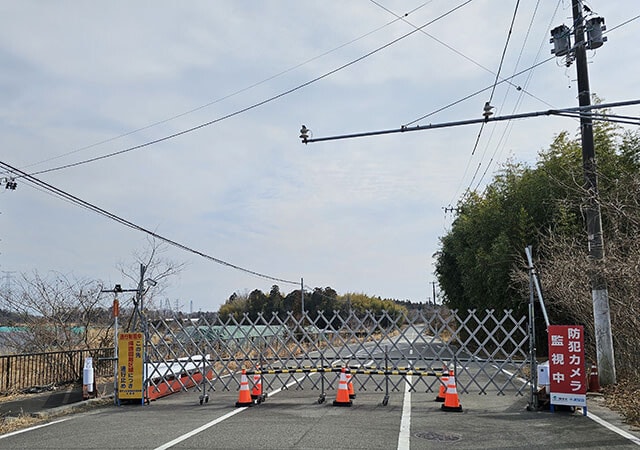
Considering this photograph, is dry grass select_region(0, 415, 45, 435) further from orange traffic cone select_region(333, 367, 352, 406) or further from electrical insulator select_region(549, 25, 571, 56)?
Answer: electrical insulator select_region(549, 25, 571, 56)

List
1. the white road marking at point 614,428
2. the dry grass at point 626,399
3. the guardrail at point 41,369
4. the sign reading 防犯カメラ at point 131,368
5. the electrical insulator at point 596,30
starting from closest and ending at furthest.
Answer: the white road marking at point 614,428 < the dry grass at point 626,399 < the sign reading 防犯カメラ at point 131,368 < the electrical insulator at point 596,30 < the guardrail at point 41,369

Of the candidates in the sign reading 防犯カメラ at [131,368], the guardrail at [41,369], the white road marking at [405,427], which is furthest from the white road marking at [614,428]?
the guardrail at [41,369]

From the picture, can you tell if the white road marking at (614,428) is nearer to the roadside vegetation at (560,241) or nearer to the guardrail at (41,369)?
the roadside vegetation at (560,241)

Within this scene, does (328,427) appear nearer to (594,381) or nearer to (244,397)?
(244,397)

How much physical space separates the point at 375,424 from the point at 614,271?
471 cm

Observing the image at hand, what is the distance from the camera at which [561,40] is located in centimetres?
1121

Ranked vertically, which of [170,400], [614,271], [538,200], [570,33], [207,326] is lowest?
[170,400]

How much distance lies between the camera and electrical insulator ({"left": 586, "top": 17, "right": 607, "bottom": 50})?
1045 cm

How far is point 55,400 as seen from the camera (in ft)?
33.0

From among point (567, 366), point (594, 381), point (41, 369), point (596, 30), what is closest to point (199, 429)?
point (567, 366)

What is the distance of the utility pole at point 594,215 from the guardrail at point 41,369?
905 cm

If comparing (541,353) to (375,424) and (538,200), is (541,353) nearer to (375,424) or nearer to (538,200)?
(538,200)

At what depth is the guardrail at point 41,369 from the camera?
1079 cm

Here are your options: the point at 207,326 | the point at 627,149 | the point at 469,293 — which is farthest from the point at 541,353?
the point at 207,326
